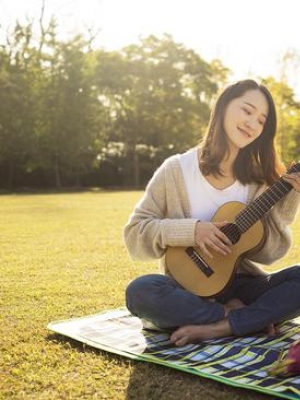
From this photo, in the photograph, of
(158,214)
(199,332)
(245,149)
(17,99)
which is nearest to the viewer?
(199,332)

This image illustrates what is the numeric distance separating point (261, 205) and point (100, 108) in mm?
30653

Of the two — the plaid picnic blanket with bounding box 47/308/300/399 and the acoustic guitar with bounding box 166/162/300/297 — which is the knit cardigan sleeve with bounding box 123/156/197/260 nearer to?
the acoustic guitar with bounding box 166/162/300/297

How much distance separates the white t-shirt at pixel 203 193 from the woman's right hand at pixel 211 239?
0.29 metres

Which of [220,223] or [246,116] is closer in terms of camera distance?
[220,223]

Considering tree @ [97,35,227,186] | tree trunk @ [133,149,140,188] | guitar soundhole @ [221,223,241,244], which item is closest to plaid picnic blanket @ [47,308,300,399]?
guitar soundhole @ [221,223,241,244]

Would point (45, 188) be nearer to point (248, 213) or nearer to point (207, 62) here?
point (207, 62)

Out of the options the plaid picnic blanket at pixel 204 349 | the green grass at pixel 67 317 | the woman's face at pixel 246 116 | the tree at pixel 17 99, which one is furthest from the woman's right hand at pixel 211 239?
the tree at pixel 17 99

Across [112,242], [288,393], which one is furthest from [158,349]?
[112,242]

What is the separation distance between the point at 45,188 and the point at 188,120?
11516 millimetres

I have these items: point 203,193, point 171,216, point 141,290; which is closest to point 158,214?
point 171,216

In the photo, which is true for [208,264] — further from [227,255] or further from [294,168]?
[294,168]

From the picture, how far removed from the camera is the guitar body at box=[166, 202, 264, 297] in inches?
137

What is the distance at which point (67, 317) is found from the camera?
163 inches

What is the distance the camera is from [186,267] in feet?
11.6
